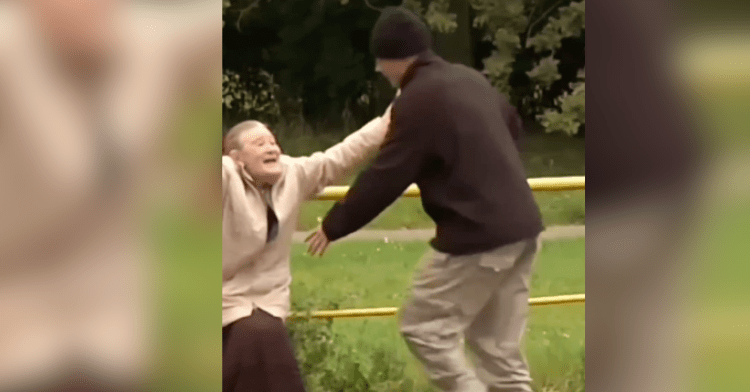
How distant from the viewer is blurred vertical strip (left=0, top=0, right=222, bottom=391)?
3537mm

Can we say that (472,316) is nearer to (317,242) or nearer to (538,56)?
(317,242)

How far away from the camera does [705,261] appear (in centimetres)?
442

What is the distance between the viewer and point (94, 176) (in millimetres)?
3609

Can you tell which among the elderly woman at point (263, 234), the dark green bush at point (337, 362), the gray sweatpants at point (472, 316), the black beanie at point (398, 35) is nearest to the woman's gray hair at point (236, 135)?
the elderly woman at point (263, 234)

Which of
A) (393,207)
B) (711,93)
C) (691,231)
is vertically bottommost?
(691,231)

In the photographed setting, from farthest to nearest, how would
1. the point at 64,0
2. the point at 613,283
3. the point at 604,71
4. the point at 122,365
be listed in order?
the point at 613,283 → the point at 604,71 → the point at 122,365 → the point at 64,0

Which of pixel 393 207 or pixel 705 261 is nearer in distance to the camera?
pixel 393 207

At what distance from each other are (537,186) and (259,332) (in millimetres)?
1340

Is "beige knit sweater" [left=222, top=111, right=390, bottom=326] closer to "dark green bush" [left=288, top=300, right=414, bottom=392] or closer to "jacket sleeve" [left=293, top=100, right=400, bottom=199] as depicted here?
"jacket sleeve" [left=293, top=100, right=400, bottom=199]

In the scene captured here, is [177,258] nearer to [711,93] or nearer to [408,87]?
[408,87]

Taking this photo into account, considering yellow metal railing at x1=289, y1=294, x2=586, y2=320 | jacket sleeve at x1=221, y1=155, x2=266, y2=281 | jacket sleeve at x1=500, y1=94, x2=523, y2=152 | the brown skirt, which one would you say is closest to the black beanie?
jacket sleeve at x1=500, y1=94, x2=523, y2=152

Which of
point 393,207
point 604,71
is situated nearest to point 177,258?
point 393,207

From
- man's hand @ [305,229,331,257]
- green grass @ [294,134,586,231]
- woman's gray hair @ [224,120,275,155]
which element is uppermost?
woman's gray hair @ [224,120,275,155]

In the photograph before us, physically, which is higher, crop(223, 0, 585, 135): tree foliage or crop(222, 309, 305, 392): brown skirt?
crop(223, 0, 585, 135): tree foliage
